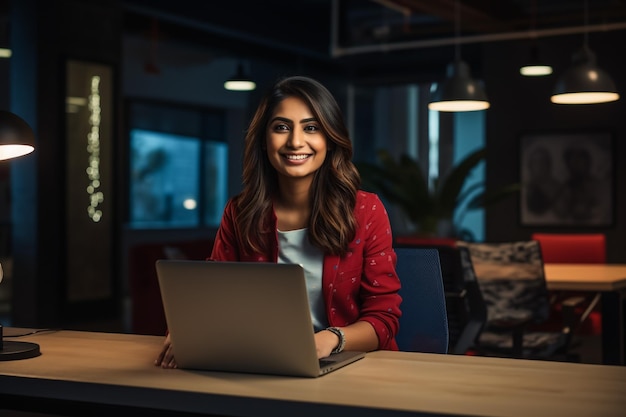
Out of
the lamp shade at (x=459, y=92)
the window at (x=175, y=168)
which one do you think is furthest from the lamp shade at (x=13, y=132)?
the window at (x=175, y=168)

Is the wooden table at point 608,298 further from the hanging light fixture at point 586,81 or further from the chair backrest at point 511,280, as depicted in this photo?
the hanging light fixture at point 586,81

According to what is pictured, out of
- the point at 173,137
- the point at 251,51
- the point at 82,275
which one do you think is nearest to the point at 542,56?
the point at 251,51

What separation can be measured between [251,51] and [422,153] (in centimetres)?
256

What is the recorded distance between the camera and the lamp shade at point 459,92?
5.77 m

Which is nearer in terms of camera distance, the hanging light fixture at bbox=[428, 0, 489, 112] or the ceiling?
the hanging light fixture at bbox=[428, 0, 489, 112]

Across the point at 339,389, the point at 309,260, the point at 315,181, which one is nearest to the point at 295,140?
the point at 315,181

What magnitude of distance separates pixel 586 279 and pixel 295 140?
305 centimetres

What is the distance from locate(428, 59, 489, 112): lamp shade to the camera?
5.77 m

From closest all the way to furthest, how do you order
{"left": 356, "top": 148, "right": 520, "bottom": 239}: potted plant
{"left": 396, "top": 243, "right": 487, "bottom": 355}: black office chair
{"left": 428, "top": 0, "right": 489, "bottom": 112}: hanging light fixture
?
{"left": 396, "top": 243, "right": 487, "bottom": 355}: black office chair < {"left": 428, "top": 0, "right": 489, "bottom": 112}: hanging light fixture < {"left": 356, "top": 148, "right": 520, "bottom": 239}: potted plant

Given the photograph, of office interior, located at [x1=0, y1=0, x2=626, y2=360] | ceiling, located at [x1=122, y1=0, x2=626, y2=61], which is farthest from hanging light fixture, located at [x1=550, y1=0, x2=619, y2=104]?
ceiling, located at [x1=122, y1=0, x2=626, y2=61]

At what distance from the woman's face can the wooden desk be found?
1.90ft

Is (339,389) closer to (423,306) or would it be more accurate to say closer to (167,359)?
(167,359)

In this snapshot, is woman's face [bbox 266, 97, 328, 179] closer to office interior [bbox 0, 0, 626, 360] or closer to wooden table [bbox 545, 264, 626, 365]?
wooden table [bbox 545, 264, 626, 365]

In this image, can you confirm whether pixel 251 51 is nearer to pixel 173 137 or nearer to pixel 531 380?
pixel 173 137
